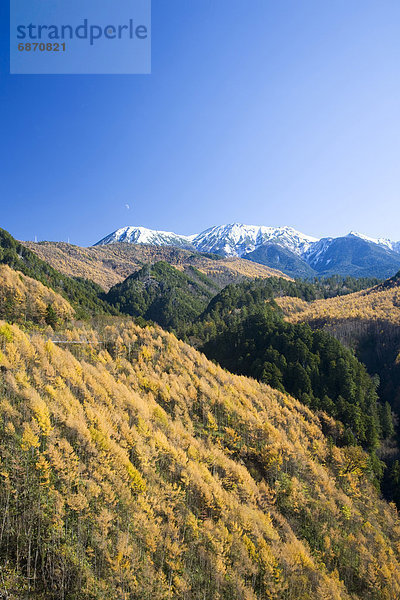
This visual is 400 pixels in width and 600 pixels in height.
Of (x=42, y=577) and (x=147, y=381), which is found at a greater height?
(x=147, y=381)

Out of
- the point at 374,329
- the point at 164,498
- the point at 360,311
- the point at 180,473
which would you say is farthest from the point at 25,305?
the point at 360,311

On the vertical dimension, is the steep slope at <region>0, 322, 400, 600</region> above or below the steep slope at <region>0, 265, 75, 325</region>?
below

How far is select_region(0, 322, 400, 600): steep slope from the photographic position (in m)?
20.8

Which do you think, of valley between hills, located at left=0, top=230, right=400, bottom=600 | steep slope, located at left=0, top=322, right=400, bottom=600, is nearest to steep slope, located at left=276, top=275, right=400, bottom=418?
valley between hills, located at left=0, top=230, right=400, bottom=600

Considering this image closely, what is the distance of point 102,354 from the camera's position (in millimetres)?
50875

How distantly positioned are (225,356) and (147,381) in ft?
150

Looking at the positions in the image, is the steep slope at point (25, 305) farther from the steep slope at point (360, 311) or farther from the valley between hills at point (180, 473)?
the steep slope at point (360, 311)

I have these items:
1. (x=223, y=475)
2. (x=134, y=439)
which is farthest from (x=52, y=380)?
(x=223, y=475)

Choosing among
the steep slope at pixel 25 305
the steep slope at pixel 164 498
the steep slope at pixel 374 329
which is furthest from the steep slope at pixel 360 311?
the steep slope at pixel 25 305

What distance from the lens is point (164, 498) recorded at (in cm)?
2733

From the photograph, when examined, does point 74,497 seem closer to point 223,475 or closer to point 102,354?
point 223,475

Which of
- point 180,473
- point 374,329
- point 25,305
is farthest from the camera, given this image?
point 374,329

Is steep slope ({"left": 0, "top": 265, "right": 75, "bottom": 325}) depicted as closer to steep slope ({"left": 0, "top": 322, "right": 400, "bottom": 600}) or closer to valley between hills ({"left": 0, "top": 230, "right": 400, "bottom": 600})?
valley between hills ({"left": 0, "top": 230, "right": 400, "bottom": 600})

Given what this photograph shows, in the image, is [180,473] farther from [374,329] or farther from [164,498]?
[374,329]
